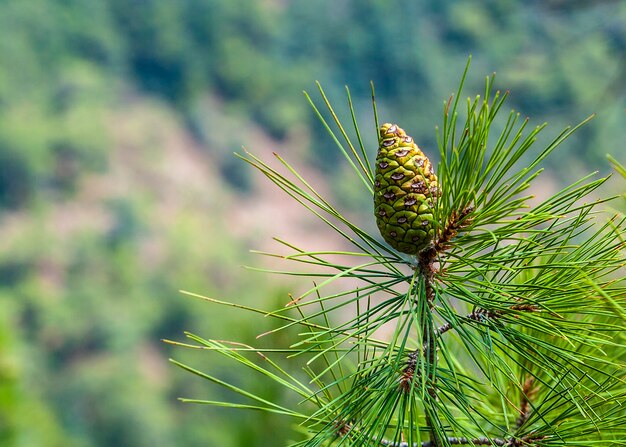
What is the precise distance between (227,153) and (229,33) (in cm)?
421

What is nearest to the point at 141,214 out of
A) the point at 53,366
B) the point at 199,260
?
the point at 199,260

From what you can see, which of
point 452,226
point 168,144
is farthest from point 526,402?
point 168,144

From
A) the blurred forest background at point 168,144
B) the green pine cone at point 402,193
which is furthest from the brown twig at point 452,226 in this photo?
the blurred forest background at point 168,144

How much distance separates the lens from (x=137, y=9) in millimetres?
18031

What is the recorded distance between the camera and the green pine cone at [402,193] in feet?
1.11

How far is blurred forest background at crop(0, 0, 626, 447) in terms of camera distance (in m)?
12.9

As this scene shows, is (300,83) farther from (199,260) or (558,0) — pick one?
(558,0)

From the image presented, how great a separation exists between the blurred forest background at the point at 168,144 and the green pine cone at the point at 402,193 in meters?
11.6

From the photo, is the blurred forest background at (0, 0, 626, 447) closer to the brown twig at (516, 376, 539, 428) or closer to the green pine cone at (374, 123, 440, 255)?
the brown twig at (516, 376, 539, 428)

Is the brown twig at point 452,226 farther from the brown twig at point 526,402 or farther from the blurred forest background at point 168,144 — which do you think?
the blurred forest background at point 168,144

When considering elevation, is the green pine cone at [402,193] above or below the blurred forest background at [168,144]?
below

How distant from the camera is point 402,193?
340 mm

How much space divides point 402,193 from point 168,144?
54.7ft

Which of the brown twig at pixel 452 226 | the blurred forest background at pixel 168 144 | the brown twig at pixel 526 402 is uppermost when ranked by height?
the blurred forest background at pixel 168 144
